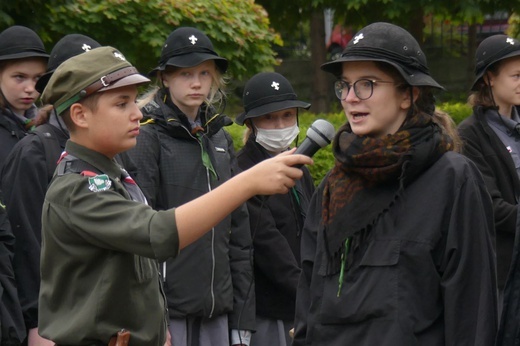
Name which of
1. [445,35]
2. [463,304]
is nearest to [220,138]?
[463,304]

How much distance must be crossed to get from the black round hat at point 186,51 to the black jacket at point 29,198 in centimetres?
89

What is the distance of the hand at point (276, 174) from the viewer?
12.0 feet

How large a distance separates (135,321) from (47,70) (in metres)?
2.52

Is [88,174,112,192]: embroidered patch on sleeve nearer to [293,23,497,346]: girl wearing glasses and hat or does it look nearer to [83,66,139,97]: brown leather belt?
[83,66,139,97]: brown leather belt

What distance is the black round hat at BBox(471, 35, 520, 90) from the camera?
6.70 m

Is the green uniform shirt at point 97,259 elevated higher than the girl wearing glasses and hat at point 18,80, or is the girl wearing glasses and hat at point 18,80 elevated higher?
the girl wearing glasses and hat at point 18,80

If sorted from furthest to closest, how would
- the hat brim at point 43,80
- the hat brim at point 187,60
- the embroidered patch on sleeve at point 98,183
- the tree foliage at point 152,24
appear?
1. the tree foliage at point 152,24
2. the hat brim at point 187,60
3. the hat brim at point 43,80
4. the embroidered patch on sleeve at point 98,183

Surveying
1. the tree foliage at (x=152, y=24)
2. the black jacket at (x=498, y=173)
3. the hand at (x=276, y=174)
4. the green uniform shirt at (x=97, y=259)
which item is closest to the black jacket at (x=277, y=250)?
the black jacket at (x=498, y=173)

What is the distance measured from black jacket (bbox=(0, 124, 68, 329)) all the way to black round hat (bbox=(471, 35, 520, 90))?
2.82m

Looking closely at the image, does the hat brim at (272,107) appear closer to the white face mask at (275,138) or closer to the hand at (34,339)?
the white face mask at (275,138)

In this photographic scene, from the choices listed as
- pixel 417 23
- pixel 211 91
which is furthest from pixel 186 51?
pixel 417 23

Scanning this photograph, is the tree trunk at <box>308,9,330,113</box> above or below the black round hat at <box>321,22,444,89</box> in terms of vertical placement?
below

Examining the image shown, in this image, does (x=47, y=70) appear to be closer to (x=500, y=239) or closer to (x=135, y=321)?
(x=135, y=321)

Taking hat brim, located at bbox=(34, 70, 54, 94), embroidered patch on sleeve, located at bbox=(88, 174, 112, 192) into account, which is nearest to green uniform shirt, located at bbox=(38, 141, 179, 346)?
embroidered patch on sleeve, located at bbox=(88, 174, 112, 192)
